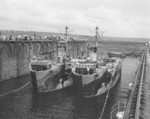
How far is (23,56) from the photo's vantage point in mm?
69125

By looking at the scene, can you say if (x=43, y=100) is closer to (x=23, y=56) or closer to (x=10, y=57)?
(x=10, y=57)

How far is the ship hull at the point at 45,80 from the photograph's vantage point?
50.9 m

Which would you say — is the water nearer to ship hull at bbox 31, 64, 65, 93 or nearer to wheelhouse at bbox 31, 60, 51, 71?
ship hull at bbox 31, 64, 65, 93

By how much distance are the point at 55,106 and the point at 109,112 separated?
904cm

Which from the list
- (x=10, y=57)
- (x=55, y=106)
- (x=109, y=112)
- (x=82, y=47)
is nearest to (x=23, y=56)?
(x=10, y=57)

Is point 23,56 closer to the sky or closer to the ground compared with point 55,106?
closer to the sky

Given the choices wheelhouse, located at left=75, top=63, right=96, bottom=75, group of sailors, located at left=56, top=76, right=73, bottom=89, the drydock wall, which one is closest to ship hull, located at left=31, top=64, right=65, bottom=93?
group of sailors, located at left=56, top=76, right=73, bottom=89

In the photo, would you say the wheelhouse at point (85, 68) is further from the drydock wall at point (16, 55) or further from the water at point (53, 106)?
the drydock wall at point (16, 55)

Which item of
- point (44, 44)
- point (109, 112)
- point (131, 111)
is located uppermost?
point (44, 44)

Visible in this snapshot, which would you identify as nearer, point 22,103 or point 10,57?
point 22,103

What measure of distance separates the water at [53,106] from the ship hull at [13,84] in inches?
73.2

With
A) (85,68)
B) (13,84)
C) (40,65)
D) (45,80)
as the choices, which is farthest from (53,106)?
(13,84)

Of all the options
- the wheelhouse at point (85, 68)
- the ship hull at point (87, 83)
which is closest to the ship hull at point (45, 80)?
the wheelhouse at point (85, 68)

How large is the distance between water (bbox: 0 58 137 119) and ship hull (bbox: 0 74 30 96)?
6.10 ft
